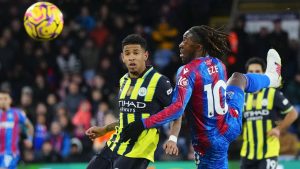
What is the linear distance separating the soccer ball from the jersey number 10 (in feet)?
9.29

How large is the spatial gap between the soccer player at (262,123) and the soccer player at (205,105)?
251 cm

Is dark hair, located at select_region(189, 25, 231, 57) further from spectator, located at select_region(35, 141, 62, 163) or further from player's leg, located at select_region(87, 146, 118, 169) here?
spectator, located at select_region(35, 141, 62, 163)

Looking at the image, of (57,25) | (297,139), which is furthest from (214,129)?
(297,139)

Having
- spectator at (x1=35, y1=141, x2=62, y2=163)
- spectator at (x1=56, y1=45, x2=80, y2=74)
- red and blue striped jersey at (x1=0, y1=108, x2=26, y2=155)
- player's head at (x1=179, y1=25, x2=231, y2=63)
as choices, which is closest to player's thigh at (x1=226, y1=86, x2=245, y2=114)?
player's head at (x1=179, y1=25, x2=231, y2=63)

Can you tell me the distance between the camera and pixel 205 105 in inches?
301

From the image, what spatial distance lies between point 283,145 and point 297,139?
0.62 meters

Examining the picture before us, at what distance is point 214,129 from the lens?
770cm

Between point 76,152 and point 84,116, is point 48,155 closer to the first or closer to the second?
point 76,152

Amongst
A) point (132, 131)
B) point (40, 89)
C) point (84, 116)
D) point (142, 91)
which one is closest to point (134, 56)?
point (142, 91)

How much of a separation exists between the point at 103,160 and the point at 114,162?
4.6 inches

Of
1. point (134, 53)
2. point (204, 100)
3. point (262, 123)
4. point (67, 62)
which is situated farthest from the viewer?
point (67, 62)

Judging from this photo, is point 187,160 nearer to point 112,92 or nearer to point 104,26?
point 112,92

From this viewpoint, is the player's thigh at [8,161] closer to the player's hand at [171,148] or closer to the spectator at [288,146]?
the spectator at [288,146]

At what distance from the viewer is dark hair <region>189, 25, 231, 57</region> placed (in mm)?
7820
